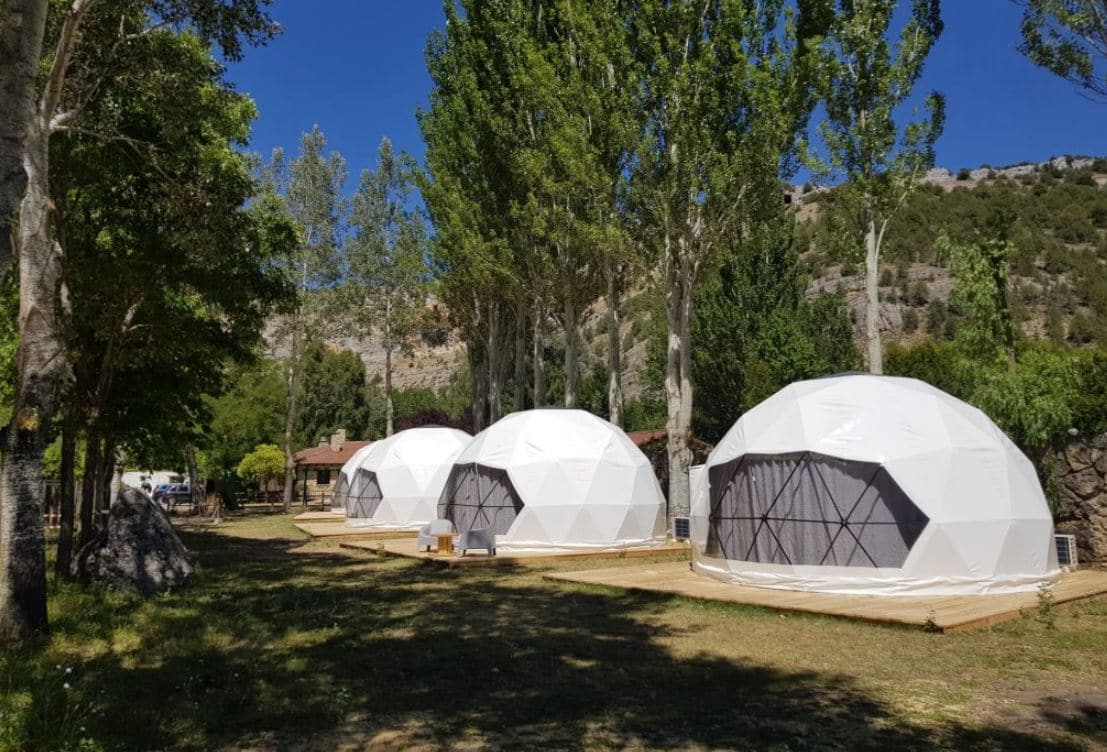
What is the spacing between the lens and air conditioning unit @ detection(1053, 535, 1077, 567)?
1320 centimetres

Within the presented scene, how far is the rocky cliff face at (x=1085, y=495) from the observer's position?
13805 millimetres

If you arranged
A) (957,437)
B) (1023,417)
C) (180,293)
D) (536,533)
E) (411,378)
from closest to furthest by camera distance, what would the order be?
(957,437), (180,293), (1023,417), (536,533), (411,378)

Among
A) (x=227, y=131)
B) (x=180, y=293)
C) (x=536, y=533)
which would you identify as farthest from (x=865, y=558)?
(x=227, y=131)

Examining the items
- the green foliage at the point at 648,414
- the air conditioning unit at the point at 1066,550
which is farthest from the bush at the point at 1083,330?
the air conditioning unit at the point at 1066,550

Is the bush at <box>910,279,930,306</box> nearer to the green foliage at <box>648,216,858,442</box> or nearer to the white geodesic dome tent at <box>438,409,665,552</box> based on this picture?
the green foliage at <box>648,216,858,442</box>

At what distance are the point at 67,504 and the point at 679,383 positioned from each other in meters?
13.9

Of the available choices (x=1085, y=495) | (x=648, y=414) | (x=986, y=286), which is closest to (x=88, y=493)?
(x=1085, y=495)

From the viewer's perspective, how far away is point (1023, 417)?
613 inches

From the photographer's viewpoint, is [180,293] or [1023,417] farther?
[1023,417]

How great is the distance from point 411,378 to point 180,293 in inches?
3790

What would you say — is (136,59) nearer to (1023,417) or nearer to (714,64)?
(714,64)

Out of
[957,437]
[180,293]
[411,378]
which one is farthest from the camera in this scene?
[411,378]

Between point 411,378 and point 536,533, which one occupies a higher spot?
point 411,378

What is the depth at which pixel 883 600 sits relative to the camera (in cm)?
1088
